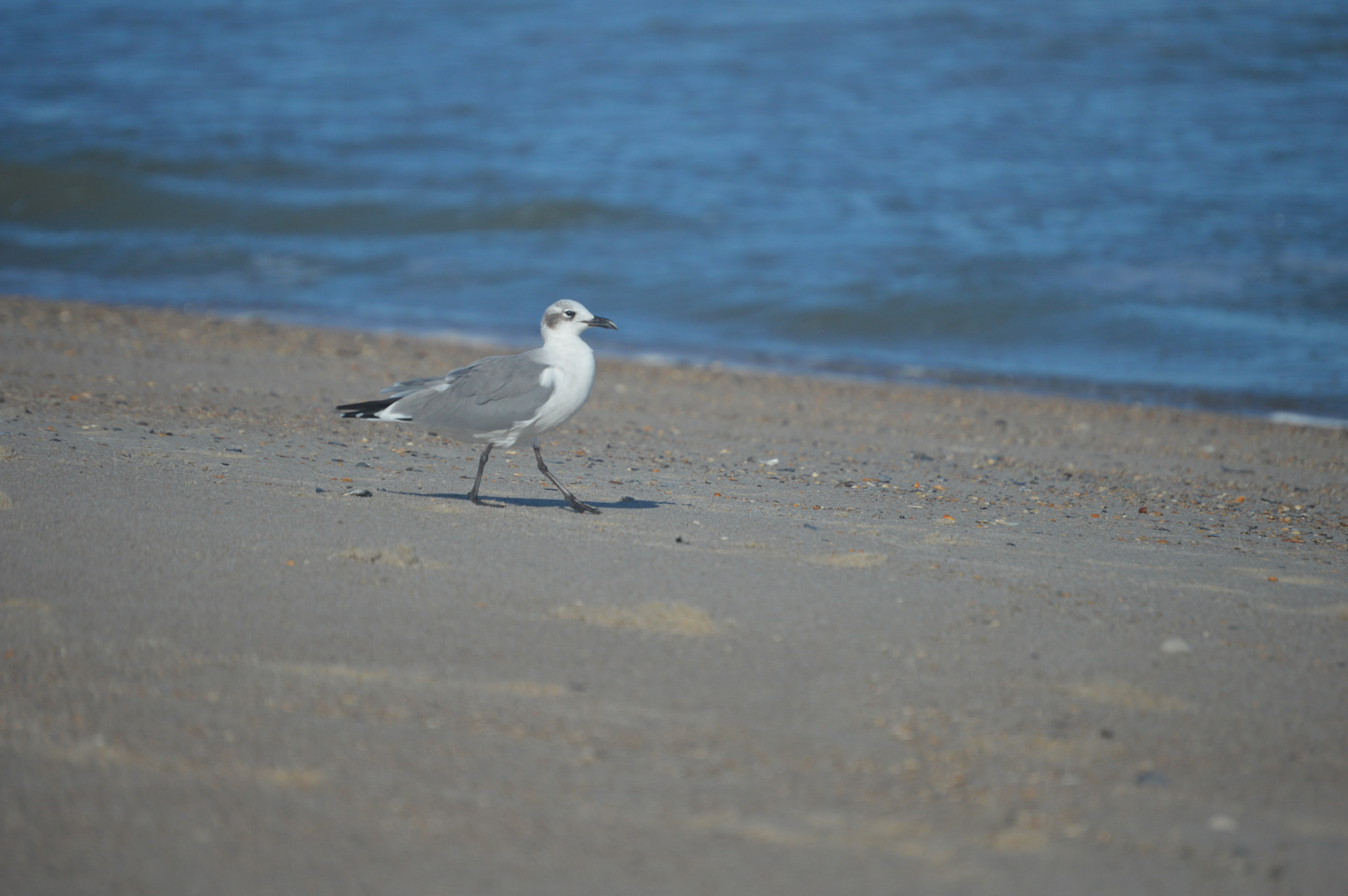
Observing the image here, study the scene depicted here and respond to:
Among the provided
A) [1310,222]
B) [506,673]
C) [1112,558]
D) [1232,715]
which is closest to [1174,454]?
[1112,558]

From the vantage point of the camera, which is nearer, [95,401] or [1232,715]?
[1232,715]

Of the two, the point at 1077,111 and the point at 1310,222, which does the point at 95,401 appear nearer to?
the point at 1310,222

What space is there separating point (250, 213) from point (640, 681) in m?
15.7

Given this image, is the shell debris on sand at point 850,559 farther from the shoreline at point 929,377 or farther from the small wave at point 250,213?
the small wave at point 250,213

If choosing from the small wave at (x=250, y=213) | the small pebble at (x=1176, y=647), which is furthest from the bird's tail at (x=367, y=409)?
the small wave at (x=250, y=213)

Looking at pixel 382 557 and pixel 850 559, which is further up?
pixel 382 557

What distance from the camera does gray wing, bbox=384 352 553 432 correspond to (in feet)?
16.1

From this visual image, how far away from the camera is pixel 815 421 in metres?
8.24

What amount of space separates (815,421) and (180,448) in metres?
4.19

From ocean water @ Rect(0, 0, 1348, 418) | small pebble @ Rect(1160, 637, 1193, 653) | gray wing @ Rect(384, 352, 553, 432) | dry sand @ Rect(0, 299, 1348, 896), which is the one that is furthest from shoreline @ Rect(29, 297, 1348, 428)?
small pebble @ Rect(1160, 637, 1193, 653)

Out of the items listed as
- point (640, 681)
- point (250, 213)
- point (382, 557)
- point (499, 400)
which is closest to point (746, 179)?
point (250, 213)

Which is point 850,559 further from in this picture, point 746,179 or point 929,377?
point 746,179

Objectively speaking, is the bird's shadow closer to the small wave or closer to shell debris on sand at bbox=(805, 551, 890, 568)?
shell debris on sand at bbox=(805, 551, 890, 568)

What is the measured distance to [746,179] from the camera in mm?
17469
